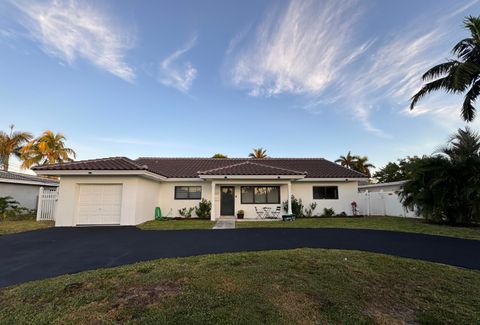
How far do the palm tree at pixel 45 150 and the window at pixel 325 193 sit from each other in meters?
28.6

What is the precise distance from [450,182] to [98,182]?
18656 mm

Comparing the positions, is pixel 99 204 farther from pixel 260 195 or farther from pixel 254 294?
pixel 254 294

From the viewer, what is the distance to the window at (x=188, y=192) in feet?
55.7

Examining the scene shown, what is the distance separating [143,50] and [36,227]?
1082 centimetres

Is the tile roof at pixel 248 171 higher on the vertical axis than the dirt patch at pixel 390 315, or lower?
higher

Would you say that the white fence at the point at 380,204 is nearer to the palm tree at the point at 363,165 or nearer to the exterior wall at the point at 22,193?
the palm tree at the point at 363,165

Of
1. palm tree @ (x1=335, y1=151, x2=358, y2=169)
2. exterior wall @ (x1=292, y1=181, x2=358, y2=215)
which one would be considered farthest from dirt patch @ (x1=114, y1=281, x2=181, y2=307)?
palm tree @ (x1=335, y1=151, x2=358, y2=169)

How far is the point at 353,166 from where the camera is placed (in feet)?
127

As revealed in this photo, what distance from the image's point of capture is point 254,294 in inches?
149

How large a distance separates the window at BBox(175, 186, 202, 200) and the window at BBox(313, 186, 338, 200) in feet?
28.3

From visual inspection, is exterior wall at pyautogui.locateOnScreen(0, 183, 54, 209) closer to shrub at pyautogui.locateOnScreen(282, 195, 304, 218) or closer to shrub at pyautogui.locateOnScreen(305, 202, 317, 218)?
shrub at pyautogui.locateOnScreen(282, 195, 304, 218)

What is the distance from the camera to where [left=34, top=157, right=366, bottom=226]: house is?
1281 centimetres

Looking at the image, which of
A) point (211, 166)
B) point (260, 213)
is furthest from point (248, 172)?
point (211, 166)

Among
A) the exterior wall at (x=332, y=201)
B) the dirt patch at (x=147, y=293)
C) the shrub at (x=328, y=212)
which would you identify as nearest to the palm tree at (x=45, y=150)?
the exterior wall at (x=332, y=201)
